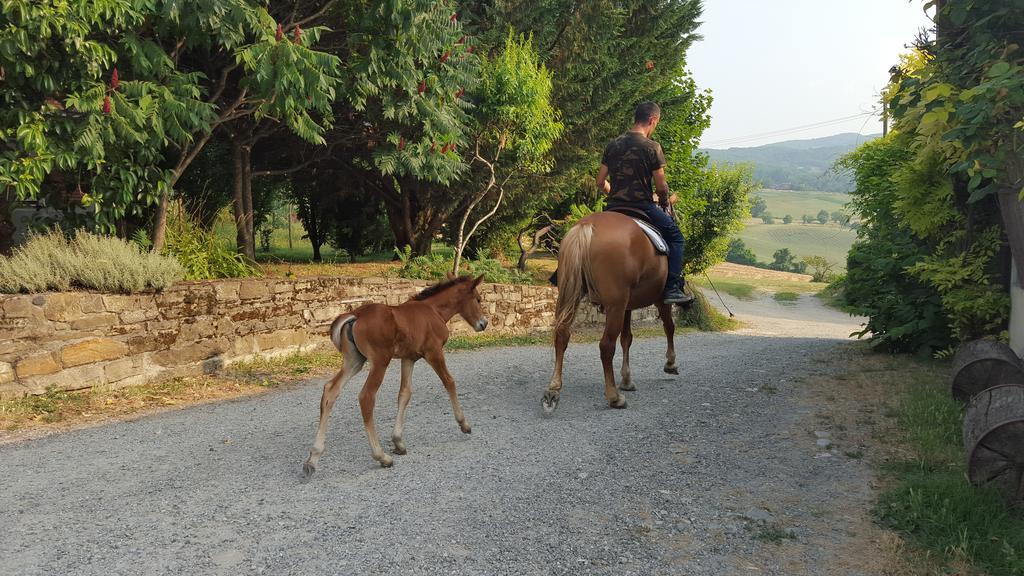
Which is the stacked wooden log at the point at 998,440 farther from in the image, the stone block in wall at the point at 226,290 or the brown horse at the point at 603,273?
the stone block in wall at the point at 226,290

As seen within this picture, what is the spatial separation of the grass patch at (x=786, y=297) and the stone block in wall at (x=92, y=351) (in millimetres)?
33662

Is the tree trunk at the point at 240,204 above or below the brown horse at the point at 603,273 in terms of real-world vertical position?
above

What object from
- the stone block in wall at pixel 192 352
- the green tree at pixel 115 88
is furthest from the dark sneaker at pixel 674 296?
the stone block in wall at pixel 192 352

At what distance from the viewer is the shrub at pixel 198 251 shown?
9695mm

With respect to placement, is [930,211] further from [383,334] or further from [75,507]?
[75,507]

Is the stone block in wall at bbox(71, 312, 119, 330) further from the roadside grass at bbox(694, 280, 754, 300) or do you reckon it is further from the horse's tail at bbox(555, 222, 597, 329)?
the roadside grass at bbox(694, 280, 754, 300)

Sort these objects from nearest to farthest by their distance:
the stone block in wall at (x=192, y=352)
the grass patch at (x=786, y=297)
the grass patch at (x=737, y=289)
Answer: the stone block in wall at (x=192, y=352), the grass patch at (x=786, y=297), the grass patch at (x=737, y=289)


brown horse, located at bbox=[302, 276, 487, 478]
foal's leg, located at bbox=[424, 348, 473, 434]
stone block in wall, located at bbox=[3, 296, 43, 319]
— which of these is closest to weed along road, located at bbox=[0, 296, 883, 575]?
brown horse, located at bbox=[302, 276, 487, 478]

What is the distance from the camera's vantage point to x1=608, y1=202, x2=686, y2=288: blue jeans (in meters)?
7.18

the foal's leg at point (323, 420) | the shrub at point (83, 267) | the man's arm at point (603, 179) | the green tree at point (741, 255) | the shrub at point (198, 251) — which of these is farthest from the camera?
the green tree at point (741, 255)

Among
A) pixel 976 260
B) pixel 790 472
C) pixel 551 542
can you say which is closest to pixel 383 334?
pixel 551 542

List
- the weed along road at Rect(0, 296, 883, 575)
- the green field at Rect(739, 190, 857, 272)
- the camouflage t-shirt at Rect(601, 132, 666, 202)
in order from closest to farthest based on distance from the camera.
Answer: the weed along road at Rect(0, 296, 883, 575)
the camouflage t-shirt at Rect(601, 132, 666, 202)
the green field at Rect(739, 190, 857, 272)

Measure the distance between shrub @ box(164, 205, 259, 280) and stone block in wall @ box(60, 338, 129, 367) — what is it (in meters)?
1.92

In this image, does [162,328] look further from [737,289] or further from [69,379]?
[737,289]
